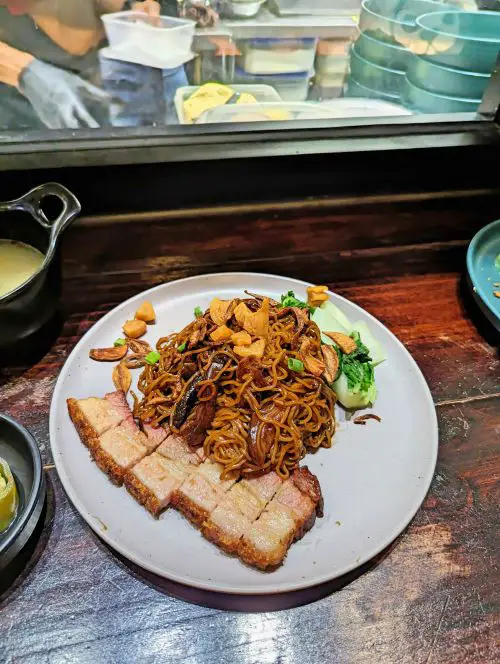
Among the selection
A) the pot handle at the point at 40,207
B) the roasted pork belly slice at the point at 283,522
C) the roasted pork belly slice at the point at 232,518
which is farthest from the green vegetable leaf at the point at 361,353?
the pot handle at the point at 40,207

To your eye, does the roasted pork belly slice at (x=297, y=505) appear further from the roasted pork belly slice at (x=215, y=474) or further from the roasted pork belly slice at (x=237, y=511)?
the roasted pork belly slice at (x=215, y=474)

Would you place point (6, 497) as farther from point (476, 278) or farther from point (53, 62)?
point (476, 278)

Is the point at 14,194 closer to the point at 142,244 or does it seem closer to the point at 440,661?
the point at 142,244

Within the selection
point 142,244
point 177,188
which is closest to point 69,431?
point 142,244

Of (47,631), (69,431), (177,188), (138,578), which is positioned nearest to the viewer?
(47,631)

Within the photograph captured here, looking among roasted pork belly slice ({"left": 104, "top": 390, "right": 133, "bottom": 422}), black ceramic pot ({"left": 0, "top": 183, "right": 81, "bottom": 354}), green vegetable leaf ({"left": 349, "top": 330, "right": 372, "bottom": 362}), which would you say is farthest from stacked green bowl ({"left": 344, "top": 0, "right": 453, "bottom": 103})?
roasted pork belly slice ({"left": 104, "top": 390, "right": 133, "bottom": 422})

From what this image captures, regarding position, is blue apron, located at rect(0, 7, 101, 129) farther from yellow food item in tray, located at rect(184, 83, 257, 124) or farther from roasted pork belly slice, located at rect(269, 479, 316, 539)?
roasted pork belly slice, located at rect(269, 479, 316, 539)

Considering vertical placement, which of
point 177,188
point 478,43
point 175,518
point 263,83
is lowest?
point 175,518
